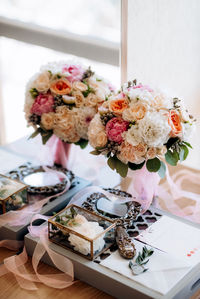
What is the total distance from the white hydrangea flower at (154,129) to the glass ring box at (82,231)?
0.87 feet

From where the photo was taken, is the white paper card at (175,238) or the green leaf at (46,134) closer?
the white paper card at (175,238)

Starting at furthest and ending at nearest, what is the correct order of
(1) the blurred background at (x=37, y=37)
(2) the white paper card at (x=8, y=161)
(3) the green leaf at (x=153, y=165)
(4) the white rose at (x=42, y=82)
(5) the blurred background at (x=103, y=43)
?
(1) the blurred background at (x=37, y=37) → (2) the white paper card at (x=8, y=161) → (5) the blurred background at (x=103, y=43) → (4) the white rose at (x=42, y=82) → (3) the green leaf at (x=153, y=165)

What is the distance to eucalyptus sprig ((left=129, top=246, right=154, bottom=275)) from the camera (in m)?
1.24

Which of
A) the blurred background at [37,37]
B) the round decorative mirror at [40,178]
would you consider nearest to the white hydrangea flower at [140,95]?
the round decorative mirror at [40,178]

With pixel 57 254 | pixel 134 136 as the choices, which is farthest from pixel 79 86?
pixel 57 254

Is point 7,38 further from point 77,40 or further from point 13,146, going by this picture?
point 13,146

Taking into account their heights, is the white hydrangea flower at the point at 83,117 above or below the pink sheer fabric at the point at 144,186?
above

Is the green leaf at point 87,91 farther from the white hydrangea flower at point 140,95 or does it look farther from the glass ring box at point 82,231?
the glass ring box at point 82,231

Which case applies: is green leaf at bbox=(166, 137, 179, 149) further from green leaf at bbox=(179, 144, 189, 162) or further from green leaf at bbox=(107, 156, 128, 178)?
green leaf at bbox=(107, 156, 128, 178)

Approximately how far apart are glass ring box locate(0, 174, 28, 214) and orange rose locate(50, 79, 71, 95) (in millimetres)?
344

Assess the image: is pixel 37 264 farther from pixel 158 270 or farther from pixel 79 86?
pixel 79 86

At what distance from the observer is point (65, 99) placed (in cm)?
158

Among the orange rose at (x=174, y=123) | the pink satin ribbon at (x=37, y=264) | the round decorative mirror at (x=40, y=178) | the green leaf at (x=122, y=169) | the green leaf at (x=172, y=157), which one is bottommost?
the pink satin ribbon at (x=37, y=264)

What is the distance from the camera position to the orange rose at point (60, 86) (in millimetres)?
1604
